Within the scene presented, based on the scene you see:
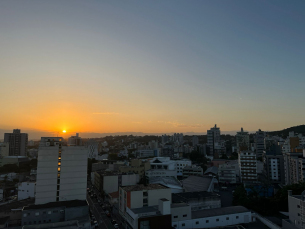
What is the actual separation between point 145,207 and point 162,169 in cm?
2207

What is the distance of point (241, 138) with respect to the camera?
283 feet

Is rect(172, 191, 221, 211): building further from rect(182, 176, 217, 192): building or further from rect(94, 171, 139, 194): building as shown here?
rect(94, 171, 139, 194): building

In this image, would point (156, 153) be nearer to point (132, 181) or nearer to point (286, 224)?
point (132, 181)

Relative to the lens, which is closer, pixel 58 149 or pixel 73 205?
pixel 73 205

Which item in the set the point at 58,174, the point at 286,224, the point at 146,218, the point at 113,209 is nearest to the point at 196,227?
the point at 146,218

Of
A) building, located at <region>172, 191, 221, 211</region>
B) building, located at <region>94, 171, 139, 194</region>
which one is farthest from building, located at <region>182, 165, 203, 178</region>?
building, located at <region>172, 191, 221, 211</region>

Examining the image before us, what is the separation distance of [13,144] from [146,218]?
2864 inches

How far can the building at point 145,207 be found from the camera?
1611 cm

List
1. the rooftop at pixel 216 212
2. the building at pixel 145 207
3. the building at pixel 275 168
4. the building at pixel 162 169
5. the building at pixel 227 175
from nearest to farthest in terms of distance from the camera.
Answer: the building at pixel 145 207 → the rooftop at pixel 216 212 → the building at pixel 275 168 → the building at pixel 227 175 → the building at pixel 162 169

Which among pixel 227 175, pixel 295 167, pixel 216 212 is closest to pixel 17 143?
pixel 227 175

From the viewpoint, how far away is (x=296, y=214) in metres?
17.6

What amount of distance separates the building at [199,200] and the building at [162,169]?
16.4 metres

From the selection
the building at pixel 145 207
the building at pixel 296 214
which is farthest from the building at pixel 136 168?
the building at pixel 296 214

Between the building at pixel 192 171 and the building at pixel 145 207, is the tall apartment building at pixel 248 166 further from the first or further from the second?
the building at pixel 145 207
